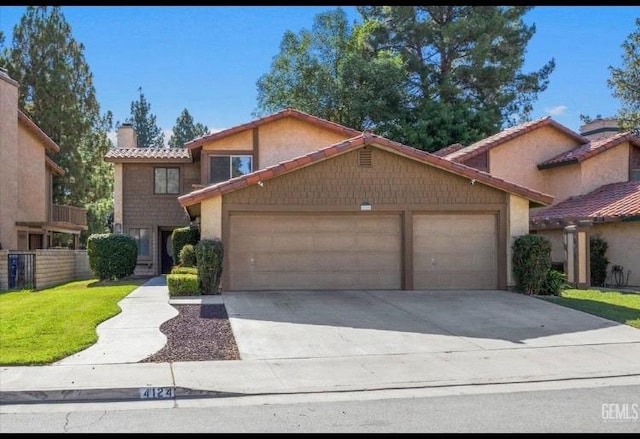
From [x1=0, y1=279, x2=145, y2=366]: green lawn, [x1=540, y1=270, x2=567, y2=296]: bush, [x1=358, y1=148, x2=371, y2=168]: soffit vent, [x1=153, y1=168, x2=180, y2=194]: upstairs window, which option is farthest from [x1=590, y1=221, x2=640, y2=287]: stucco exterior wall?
[x1=153, y1=168, x2=180, y2=194]: upstairs window

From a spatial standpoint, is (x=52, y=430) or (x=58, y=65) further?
(x=58, y=65)

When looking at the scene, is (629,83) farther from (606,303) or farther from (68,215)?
(68,215)

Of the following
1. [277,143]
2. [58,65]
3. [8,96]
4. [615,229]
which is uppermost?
[58,65]

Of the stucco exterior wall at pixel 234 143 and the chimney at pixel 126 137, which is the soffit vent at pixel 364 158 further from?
the chimney at pixel 126 137

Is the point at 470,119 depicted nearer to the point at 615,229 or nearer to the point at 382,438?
the point at 615,229

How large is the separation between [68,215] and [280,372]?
29.7 metres

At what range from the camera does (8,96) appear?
27.5 meters

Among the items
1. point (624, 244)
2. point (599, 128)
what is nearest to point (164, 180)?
point (624, 244)

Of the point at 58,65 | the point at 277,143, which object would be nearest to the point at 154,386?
the point at 277,143

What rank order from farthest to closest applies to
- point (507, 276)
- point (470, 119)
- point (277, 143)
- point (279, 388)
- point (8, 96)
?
1. point (470, 119)
2. point (8, 96)
3. point (277, 143)
4. point (507, 276)
5. point (279, 388)

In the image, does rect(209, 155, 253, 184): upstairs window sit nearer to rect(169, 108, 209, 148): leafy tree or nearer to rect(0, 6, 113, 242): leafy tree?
rect(0, 6, 113, 242): leafy tree

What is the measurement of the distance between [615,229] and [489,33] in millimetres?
21079

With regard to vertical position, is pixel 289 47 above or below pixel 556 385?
above

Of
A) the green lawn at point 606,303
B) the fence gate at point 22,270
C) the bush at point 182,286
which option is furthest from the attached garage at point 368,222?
the fence gate at point 22,270
